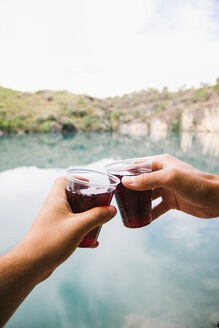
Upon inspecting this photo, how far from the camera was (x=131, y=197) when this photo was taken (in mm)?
1076

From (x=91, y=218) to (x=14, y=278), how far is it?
313 mm

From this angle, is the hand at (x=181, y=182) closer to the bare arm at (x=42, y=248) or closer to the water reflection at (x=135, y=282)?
the bare arm at (x=42, y=248)

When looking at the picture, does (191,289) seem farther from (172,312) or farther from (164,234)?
(164,234)

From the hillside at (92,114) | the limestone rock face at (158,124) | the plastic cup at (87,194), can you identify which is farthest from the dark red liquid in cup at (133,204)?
the limestone rock face at (158,124)

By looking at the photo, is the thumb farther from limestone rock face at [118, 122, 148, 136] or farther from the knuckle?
limestone rock face at [118, 122, 148, 136]

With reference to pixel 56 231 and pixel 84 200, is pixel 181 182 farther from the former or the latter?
pixel 56 231

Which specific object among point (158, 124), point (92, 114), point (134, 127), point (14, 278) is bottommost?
point (134, 127)

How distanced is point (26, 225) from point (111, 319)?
260 centimetres

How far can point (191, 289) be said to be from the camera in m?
2.49

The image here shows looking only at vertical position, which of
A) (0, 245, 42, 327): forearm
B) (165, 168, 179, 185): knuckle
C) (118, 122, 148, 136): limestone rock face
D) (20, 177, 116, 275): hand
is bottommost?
(118, 122, 148, 136): limestone rock face

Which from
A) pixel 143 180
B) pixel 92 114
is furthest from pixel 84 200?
pixel 92 114

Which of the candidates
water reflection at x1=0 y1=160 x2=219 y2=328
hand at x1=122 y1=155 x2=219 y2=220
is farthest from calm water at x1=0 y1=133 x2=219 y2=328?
hand at x1=122 y1=155 x2=219 y2=220

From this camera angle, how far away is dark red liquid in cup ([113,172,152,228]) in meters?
1.07

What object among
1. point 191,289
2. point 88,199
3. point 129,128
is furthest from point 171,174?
point 129,128
